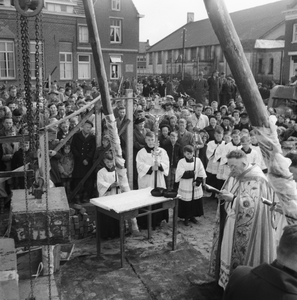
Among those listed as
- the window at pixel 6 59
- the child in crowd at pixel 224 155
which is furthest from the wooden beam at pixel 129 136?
the window at pixel 6 59

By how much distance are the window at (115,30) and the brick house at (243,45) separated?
564 centimetres

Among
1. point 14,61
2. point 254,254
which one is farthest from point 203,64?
point 254,254

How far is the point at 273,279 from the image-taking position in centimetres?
255

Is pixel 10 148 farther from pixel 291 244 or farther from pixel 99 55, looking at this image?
pixel 291 244

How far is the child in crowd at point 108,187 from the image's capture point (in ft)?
23.8

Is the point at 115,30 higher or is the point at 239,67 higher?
the point at 115,30

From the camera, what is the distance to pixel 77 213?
7441mm

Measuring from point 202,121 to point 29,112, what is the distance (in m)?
8.60

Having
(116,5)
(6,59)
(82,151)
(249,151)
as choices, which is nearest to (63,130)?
(82,151)

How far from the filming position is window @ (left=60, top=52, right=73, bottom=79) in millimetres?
31475

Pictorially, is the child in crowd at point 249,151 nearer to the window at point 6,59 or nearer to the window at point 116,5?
the window at point 6,59

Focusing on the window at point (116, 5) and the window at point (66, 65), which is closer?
the window at point (66, 65)

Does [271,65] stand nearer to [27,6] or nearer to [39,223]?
[27,6]

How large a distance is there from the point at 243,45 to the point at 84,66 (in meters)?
17.4
